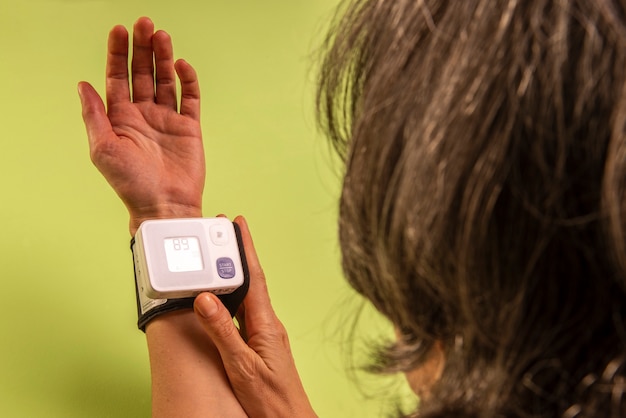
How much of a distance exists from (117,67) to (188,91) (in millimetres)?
89

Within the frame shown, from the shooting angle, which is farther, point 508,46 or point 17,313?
point 17,313

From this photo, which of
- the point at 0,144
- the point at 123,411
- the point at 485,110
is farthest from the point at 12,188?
the point at 485,110

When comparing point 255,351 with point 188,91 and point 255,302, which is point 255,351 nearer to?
point 255,302

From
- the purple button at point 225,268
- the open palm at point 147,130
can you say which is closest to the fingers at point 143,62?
the open palm at point 147,130

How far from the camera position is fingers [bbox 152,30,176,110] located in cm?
83

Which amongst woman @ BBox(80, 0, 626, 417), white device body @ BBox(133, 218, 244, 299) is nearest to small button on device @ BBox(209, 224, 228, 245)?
white device body @ BBox(133, 218, 244, 299)

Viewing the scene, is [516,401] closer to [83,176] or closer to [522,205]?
[522,205]

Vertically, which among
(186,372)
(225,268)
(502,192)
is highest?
(502,192)

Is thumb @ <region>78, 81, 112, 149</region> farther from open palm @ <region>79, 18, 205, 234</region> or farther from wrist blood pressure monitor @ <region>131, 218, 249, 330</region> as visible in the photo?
wrist blood pressure monitor @ <region>131, 218, 249, 330</region>

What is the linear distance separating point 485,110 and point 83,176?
25.8 inches

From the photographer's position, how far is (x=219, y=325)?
2.40 feet

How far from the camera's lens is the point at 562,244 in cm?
40

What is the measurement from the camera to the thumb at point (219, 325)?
2.36 ft

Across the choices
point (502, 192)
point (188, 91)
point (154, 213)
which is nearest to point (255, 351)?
point (154, 213)
